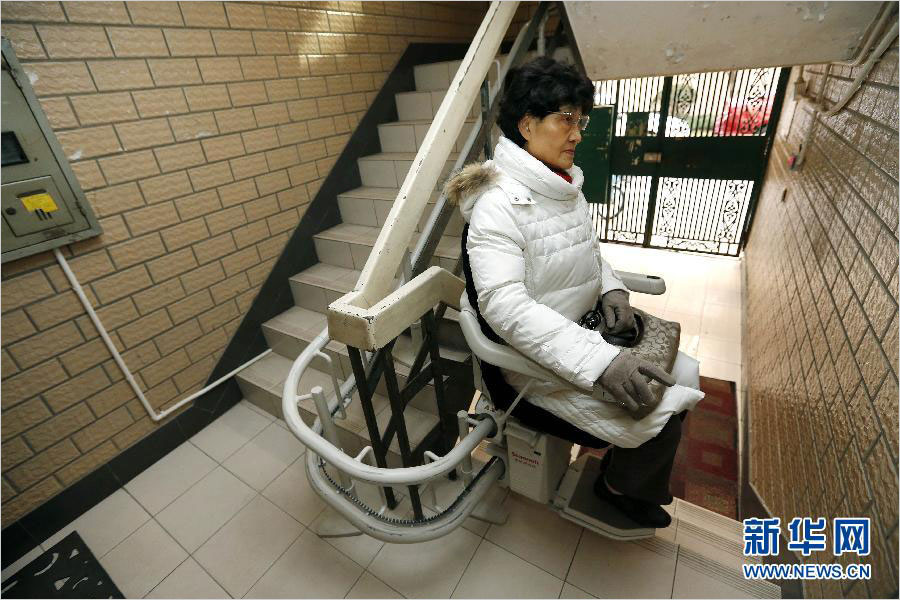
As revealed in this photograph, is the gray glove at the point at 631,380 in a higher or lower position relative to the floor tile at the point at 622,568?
higher

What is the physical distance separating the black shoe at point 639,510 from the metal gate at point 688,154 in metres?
4.91

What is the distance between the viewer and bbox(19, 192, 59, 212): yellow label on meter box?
5.86 ft

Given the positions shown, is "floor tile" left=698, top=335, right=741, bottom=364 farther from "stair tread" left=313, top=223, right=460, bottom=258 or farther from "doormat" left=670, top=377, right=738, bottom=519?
"stair tread" left=313, top=223, right=460, bottom=258

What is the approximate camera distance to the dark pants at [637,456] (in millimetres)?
1317

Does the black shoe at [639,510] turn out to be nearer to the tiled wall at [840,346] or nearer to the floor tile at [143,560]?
the tiled wall at [840,346]

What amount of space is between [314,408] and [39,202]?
1.58 metres

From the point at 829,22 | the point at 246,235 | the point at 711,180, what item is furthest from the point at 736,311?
the point at 246,235

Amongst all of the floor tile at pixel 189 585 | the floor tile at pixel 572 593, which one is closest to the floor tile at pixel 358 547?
the floor tile at pixel 189 585

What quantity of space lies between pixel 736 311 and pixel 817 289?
266cm

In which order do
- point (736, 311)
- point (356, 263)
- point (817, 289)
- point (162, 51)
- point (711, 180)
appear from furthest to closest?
point (711, 180), point (736, 311), point (356, 263), point (162, 51), point (817, 289)

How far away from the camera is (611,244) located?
6156mm

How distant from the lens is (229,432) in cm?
263

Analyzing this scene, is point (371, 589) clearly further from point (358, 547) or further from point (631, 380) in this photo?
point (631, 380)

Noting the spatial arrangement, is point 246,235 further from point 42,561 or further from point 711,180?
point 711,180
